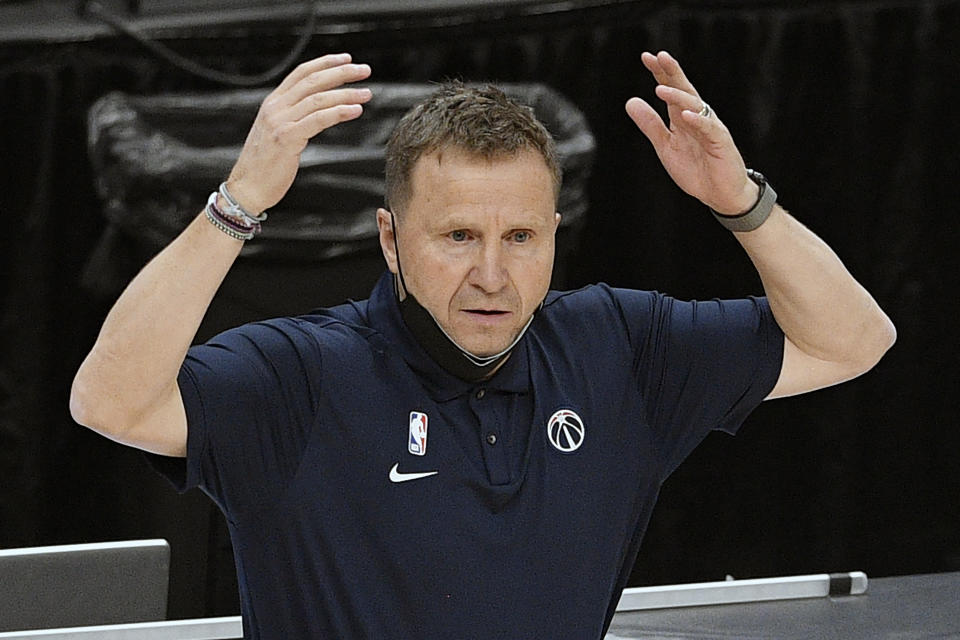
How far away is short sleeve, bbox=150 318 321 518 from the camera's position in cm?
150

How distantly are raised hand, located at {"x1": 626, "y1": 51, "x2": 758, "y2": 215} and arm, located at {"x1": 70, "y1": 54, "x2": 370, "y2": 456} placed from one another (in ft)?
1.20

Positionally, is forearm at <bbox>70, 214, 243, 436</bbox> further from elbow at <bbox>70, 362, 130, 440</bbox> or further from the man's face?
the man's face

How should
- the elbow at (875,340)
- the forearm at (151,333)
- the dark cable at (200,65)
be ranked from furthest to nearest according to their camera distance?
1. the dark cable at (200,65)
2. the elbow at (875,340)
3. the forearm at (151,333)

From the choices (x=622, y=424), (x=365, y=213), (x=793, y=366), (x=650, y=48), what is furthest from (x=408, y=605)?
(x=650, y=48)

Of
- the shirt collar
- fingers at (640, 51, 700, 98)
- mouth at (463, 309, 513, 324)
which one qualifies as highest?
fingers at (640, 51, 700, 98)

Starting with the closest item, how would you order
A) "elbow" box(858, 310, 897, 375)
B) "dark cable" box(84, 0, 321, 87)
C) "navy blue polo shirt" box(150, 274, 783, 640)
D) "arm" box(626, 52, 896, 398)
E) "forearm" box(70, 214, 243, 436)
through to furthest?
1. "forearm" box(70, 214, 243, 436)
2. "navy blue polo shirt" box(150, 274, 783, 640)
3. "arm" box(626, 52, 896, 398)
4. "elbow" box(858, 310, 897, 375)
5. "dark cable" box(84, 0, 321, 87)

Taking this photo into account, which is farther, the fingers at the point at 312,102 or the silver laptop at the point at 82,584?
the silver laptop at the point at 82,584

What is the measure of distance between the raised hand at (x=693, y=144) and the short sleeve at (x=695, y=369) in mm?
159

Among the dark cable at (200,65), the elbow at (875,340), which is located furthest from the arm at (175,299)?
the dark cable at (200,65)

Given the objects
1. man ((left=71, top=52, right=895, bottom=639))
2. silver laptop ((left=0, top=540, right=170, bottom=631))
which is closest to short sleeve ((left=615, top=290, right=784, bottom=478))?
man ((left=71, top=52, right=895, bottom=639))

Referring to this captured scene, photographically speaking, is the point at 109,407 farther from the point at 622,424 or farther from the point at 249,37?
the point at 249,37

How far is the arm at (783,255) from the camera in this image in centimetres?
166

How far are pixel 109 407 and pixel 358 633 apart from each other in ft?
1.17

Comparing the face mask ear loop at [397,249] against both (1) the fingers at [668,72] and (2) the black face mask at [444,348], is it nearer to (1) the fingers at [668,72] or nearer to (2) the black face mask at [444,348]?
(2) the black face mask at [444,348]
